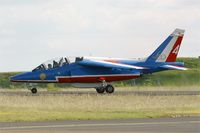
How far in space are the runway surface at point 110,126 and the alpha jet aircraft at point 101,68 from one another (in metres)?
25.3

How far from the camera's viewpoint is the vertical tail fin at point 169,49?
165 feet

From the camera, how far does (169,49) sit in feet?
165

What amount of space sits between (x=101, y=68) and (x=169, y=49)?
5288 mm

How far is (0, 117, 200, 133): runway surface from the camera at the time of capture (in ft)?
62.4

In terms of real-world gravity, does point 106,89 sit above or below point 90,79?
below

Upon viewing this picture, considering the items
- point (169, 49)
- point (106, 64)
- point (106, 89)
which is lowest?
point (106, 89)

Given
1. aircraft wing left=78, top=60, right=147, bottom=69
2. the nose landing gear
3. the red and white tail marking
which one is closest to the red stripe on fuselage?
the nose landing gear

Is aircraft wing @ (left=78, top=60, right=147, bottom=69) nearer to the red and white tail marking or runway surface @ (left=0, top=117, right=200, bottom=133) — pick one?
the red and white tail marking

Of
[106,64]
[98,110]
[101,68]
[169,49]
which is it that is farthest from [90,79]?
[98,110]

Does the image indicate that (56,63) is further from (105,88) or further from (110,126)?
(110,126)

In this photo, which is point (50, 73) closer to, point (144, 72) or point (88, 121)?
point (144, 72)

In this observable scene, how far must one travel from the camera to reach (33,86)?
49.1 metres

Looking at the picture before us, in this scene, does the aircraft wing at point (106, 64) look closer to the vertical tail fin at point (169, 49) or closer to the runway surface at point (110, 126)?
the vertical tail fin at point (169, 49)

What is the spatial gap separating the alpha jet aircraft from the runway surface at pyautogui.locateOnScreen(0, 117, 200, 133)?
25.3 metres
